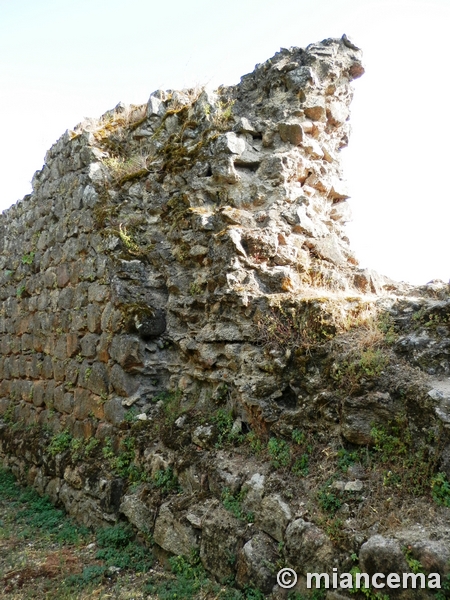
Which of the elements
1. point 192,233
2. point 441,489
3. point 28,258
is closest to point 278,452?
point 441,489

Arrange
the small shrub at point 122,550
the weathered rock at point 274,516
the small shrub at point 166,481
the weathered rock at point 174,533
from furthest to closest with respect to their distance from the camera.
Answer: the small shrub at point 166,481
the small shrub at point 122,550
the weathered rock at point 174,533
the weathered rock at point 274,516

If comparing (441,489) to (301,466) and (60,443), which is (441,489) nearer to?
(301,466)

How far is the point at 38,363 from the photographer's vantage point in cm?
714

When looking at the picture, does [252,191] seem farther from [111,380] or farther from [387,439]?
[387,439]

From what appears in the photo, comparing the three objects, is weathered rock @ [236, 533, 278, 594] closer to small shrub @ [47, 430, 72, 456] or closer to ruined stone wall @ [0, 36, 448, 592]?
ruined stone wall @ [0, 36, 448, 592]

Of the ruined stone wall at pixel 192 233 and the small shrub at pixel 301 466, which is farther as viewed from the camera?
the ruined stone wall at pixel 192 233

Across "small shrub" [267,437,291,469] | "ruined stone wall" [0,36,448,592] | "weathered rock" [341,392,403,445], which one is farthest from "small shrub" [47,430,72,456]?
"weathered rock" [341,392,403,445]

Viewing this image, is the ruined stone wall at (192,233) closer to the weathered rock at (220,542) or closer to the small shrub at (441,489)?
the weathered rock at (220,542)

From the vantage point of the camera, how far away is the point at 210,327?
477cm

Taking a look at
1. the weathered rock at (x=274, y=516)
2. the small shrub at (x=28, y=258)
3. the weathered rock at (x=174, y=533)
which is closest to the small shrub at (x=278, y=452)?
the weathered rock at (x=274, y=516)

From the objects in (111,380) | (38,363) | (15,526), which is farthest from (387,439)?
(38,363)

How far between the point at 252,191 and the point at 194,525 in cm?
319

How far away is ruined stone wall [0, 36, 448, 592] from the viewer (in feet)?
11.8

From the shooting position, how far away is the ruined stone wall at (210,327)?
3604mm
